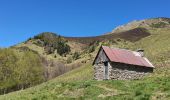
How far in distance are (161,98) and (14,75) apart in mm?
61336

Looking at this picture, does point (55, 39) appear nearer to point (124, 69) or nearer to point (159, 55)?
point (159, 55)

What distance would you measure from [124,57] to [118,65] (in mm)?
1849

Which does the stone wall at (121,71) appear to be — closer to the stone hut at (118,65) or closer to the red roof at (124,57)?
the stone hut at (118,65)

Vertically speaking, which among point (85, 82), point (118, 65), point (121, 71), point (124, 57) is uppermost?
point (124, 57)

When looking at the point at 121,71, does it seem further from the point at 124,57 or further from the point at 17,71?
the point at 17,71

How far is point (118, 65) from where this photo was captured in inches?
1994

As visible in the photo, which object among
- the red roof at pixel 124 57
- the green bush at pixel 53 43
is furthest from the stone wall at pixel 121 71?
the green bush at pixel 53 43

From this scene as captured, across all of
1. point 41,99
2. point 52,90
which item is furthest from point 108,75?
point 41,99

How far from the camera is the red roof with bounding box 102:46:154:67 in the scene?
166 ft

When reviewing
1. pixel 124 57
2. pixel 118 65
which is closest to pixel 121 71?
pixel 118 65

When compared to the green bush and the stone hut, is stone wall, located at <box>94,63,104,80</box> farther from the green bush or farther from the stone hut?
the green bush

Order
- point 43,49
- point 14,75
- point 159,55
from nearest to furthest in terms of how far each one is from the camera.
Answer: point 159,55 < point 14,75 < point 43,49

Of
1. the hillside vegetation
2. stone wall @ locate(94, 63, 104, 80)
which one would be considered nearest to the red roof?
stone wall @ locate(94, 63, 104, 80)

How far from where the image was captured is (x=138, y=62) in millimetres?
52812
